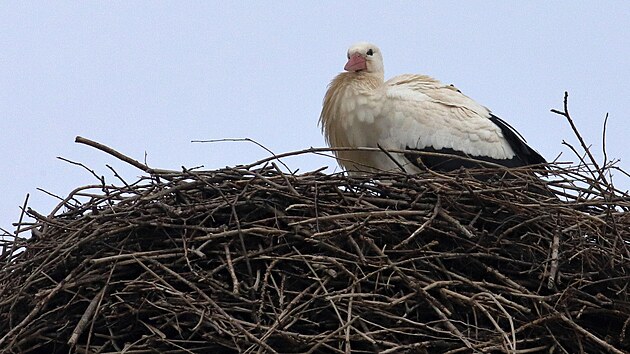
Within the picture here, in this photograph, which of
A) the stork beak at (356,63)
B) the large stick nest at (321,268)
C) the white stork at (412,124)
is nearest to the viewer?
the large stick nest at (321,268)

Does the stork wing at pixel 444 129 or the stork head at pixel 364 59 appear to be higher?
the stork head at pixel 364 59

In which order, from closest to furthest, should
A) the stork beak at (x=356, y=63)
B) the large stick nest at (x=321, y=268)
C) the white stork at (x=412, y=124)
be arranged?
1. the large stick nest at (x=321, y=268)
2. the white stork at (x=412, y=124)
3. the stork beak at (x=356, y=63)

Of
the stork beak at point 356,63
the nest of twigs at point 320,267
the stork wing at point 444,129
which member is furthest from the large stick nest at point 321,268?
the stork beak at point 356,63

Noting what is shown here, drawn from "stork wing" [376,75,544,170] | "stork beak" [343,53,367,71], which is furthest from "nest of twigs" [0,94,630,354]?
"stork beak" [343,53,367,71]

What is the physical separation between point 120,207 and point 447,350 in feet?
4.89

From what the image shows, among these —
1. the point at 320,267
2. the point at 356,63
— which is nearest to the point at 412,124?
the point at 356,63

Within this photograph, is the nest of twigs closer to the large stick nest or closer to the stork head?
the large stick nest

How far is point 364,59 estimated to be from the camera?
6.61 m

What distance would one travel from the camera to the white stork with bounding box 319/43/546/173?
6227mm

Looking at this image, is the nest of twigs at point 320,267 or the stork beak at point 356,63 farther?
the stork beak at point 356,63

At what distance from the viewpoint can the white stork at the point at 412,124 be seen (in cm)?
623

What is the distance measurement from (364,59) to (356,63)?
7 cm

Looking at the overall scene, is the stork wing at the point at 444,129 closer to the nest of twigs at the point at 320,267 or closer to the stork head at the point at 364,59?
the stork head at the point at 364,59

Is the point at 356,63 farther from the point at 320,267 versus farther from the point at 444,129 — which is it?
the point at 320,267
